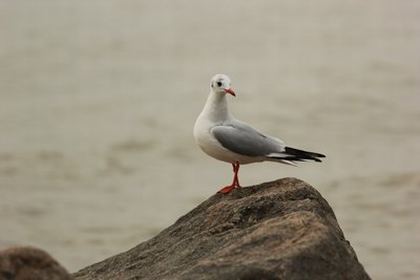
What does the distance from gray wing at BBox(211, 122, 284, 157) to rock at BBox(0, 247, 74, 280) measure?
253 centimetres

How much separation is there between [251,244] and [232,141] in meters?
1.73

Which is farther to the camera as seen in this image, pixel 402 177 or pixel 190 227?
pixel 402 177

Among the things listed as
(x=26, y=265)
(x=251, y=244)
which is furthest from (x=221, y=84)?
(x=26, y=265)

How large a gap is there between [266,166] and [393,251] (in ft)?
12.1

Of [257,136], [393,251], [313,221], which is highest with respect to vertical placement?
[393,251]

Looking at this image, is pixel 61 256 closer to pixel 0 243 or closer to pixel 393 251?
pixel 0 243

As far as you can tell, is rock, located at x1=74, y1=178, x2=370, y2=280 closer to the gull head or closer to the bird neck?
the bird neck

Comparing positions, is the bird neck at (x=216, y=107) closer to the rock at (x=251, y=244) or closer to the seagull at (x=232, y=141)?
the seagull at (x=232, y=141)

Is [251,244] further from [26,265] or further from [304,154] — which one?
[304,154]

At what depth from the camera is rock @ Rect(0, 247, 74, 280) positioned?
6148 mm

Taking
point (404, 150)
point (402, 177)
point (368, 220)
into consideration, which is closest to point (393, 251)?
point (368, 220)

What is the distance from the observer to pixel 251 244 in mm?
6805

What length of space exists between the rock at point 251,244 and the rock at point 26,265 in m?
0.93

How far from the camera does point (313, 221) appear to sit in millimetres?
6910
